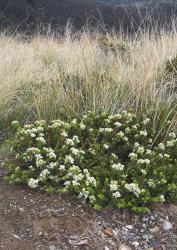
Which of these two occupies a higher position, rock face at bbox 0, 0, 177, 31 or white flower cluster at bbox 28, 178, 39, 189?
white flower cluster at bbox 28, 178, 39, 189

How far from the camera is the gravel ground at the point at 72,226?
3200mm

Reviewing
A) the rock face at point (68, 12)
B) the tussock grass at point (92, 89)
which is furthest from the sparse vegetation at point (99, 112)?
the rock face at point (68, 12)

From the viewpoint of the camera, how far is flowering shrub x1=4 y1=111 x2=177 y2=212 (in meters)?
3.51

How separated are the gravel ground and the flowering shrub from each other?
0.29ft

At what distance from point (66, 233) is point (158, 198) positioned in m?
0.71

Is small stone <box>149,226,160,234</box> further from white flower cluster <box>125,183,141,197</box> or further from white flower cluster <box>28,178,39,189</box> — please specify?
white flower cluster <box>28,178,39,189</box>

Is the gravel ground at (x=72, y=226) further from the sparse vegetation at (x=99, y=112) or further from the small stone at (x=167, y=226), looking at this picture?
the sparse vegetation at (x=99, y=112)

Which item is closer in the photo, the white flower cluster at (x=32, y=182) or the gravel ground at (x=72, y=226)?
the gravel ground at (x=72, y=226)

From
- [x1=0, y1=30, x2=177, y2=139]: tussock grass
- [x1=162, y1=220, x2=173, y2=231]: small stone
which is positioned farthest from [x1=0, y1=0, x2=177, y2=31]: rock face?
[x1=162, y1=220, x2=173, y2=231]: small stone

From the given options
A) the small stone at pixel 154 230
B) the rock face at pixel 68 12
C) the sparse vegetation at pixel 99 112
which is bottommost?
the rock face at pixel 68 12

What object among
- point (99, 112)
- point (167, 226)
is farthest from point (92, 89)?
point (167, 226)

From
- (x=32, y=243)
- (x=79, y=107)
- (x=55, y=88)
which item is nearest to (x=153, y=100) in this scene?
(x=79, y=107)

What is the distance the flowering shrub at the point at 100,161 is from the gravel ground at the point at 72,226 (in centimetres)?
9

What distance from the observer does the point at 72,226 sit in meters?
3.31
